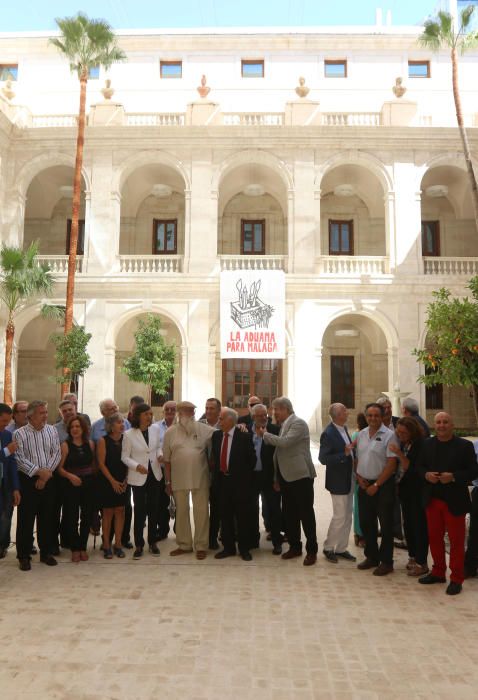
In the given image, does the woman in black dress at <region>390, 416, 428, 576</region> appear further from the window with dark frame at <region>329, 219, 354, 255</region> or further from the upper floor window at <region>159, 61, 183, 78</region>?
the upper floor window at <region>159, 61, 183, 78</region>

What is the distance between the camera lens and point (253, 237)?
2188cm

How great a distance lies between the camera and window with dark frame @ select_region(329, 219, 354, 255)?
21.7 meters

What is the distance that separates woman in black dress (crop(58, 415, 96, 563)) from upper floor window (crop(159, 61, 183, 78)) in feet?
68.7

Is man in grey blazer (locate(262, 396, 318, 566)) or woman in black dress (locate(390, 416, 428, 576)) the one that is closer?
woman in black dress (locate(390, 416, 428, 576))

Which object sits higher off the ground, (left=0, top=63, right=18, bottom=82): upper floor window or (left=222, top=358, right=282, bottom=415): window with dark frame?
(left=0, top=63, right=18, bottom=82): upper floor window

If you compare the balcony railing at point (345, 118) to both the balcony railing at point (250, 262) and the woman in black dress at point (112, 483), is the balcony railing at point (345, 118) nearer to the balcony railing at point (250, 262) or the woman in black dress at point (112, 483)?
the balcony railing at point (250, 262)

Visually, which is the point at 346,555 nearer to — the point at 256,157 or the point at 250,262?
the point at 250,262

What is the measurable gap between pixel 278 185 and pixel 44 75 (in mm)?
11714

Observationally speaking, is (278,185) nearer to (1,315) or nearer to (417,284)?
(417,284)

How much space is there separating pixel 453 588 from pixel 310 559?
1473mm

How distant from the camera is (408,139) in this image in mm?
18594

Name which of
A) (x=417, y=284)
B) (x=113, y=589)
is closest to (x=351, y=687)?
(x=113, y=589)

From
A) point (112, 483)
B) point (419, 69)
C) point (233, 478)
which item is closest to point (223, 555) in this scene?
point (233, 478)

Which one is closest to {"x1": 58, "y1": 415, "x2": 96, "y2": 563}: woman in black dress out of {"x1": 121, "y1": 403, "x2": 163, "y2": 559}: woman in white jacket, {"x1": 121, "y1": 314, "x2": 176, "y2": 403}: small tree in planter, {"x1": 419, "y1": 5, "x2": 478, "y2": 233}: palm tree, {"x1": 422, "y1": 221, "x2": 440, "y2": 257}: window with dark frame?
{"x1": 121, "y1": 403, "x2": 163, "y2": 559}: woman in white jacket
